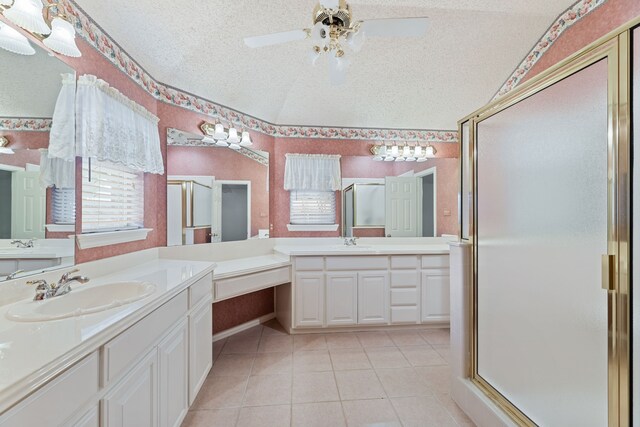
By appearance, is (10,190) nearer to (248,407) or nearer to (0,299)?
(0,299)

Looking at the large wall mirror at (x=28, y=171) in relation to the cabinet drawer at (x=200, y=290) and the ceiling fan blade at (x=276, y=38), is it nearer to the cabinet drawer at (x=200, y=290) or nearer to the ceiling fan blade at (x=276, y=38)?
the cabinet drawer at (x=200, y=290)

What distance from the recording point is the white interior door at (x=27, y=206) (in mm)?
1260

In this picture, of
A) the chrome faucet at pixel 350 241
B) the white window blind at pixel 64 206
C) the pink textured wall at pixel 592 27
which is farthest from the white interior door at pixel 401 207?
the white window blind at pixel 64 206

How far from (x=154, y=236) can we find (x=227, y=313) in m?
1.08

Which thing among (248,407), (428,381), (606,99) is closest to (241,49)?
(606,99)

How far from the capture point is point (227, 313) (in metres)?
2.83

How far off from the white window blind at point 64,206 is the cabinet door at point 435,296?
2.97 metres

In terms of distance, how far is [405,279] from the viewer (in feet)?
9.71

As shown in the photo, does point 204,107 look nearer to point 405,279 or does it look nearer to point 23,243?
point 23,243

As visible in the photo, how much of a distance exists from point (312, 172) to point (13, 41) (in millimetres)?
2461

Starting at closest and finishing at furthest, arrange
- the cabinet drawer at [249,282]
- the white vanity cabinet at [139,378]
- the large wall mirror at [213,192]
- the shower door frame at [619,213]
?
the white vanity cabinet at [139,378]
the shower door frame at [619,213]
the cabinet drawer at [249,282]
the large wall mirror at [213,192]

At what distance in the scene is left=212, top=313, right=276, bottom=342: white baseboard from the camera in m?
2.74

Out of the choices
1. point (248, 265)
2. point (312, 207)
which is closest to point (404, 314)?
point (312, 207)

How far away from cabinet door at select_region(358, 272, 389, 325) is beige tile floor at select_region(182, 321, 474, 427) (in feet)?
0.54
